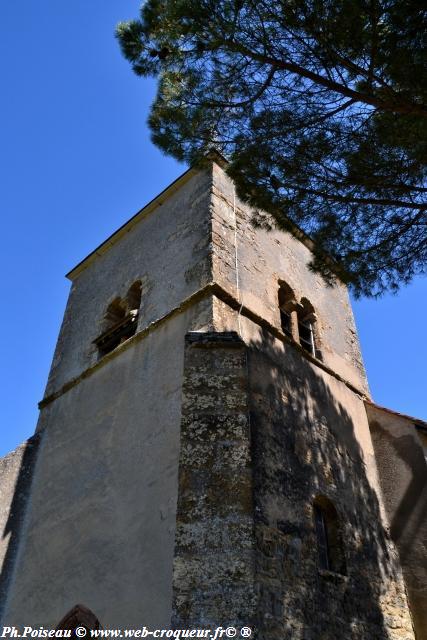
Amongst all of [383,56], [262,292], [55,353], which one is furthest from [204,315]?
[55,353]

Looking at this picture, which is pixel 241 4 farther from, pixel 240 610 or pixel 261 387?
pixel 240 610

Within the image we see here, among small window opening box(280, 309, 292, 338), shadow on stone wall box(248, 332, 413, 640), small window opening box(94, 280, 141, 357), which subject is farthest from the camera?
small window opening box(94, 280, 141, 357)

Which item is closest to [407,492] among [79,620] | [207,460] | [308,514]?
[308,514]

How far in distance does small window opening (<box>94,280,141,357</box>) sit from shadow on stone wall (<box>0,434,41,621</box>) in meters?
1.94

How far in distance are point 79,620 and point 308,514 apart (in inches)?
115

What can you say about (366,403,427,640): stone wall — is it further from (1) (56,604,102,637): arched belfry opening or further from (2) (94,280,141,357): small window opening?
(2) (94,280,141,357): small window opening

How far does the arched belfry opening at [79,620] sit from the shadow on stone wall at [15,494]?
5.34ft

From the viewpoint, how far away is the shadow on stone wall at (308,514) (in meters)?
5.62

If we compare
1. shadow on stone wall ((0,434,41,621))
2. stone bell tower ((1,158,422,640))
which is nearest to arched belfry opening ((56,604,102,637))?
stone bell tower ((1,158,422,640))

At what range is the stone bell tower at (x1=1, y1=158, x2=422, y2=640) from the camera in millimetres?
5422

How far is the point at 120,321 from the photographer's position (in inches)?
388

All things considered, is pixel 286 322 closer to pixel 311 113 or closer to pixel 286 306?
pixel 286 306

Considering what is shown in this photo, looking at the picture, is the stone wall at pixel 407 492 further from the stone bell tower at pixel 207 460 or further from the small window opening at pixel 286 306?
the small window opening at pixel 286 306

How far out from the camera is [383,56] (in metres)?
6.21
